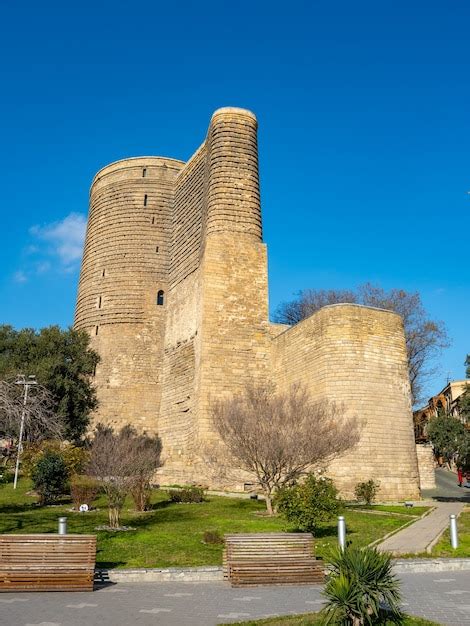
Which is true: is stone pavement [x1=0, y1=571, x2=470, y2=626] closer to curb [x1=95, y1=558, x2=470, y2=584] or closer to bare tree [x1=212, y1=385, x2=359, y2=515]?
curb [x1=95, y1=558, x2=470, y2=584]

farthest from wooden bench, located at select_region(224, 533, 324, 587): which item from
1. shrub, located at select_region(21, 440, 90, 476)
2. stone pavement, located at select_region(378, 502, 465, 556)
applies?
shrub, located at select_region(21, 440, 90, 476)

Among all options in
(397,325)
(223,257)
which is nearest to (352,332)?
(397,325)

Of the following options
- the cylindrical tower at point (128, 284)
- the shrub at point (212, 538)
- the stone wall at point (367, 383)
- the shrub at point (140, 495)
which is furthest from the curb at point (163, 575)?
the cylindrical tower at point (128, 284)

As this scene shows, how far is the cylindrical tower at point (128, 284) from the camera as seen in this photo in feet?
91.6

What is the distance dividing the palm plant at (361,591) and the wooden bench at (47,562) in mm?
3252

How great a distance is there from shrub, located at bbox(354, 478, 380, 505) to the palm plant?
12.6 meters

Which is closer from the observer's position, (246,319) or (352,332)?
(352,332)

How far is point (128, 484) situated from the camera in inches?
530

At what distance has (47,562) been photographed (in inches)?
273

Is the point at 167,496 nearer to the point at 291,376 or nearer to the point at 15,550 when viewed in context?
the point at 291,376

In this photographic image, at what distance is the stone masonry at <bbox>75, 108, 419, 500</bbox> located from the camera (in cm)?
1981

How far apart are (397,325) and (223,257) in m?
7.41

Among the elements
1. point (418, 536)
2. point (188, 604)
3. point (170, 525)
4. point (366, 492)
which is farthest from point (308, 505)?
point (366, 492)

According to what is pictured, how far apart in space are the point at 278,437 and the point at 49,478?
6506 mm
